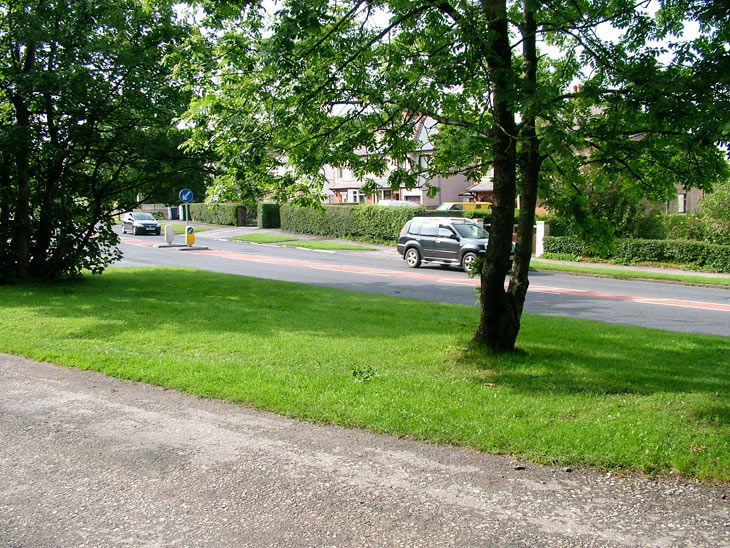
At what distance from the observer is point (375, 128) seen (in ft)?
26.0

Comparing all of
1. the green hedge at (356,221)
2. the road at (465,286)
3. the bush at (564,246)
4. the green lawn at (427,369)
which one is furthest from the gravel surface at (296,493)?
the green hedge at (356,221)

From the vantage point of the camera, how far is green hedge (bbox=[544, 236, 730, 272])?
75.0 feet

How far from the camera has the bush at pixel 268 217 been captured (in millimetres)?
48094

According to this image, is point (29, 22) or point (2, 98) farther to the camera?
point (2, 98)

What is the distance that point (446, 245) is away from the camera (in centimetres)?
2366

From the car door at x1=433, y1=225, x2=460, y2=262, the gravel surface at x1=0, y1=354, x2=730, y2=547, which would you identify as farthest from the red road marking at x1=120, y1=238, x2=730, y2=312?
the gravel surface at x1=0, y1=354, x2=730, y2=547

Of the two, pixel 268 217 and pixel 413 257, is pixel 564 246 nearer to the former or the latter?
pixel 413 257

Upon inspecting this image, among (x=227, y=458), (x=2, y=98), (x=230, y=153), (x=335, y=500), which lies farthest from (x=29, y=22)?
(x=335, y=500)

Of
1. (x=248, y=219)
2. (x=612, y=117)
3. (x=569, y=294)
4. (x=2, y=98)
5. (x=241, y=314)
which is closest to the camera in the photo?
(x=612, y=117)

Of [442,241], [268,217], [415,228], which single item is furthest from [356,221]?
[442,241]

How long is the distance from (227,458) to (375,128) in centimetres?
470

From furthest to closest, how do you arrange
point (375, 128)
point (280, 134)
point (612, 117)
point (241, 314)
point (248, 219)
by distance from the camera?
point (248, 219)
point (241, 314)
point (375, 128)
point (280, 134)
point (612, 117)

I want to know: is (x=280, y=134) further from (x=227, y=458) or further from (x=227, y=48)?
(x=227, y=458)

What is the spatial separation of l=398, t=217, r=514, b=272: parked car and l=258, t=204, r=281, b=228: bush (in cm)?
2468
